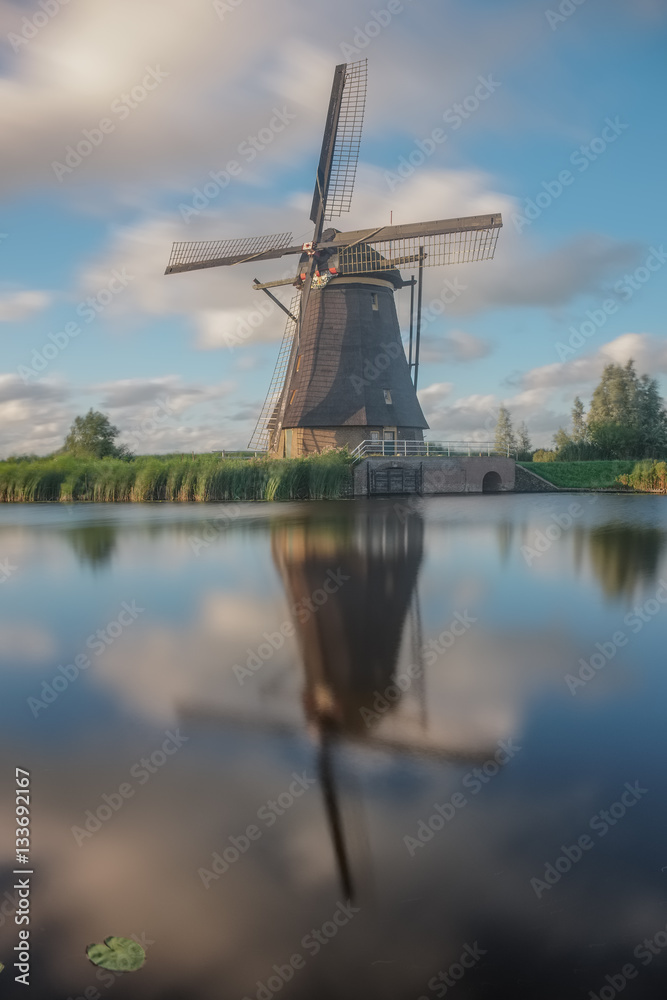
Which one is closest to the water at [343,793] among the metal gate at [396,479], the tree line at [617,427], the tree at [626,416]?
the metal gate at [396,479]

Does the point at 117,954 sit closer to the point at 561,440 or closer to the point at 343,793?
the point at 343,793

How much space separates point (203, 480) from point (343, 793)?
84.0 feet

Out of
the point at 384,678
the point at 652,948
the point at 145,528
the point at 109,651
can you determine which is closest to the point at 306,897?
the point at 652,948

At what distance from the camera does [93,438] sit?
47.0 meters

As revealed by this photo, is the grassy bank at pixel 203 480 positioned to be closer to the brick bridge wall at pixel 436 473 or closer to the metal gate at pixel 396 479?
the brick bridge wall at pixel 436 473

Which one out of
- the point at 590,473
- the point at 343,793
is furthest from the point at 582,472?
the point at 343,793

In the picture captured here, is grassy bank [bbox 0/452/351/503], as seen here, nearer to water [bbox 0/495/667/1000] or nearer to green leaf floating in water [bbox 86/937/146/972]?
water [bbox 0/495/667/1000]

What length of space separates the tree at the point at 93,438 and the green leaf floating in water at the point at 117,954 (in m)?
45.0

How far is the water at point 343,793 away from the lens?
7.72ft

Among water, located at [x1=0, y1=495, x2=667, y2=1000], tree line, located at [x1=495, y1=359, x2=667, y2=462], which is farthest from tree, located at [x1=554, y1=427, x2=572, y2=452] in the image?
water, located at [x1=0, y1=495, x2=667, y2=1000]

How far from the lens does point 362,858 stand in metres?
2.83

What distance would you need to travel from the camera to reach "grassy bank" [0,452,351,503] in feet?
94.4

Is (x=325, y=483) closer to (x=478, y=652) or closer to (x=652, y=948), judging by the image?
(x=478, y=652)

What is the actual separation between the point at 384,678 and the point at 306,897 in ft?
8.47
